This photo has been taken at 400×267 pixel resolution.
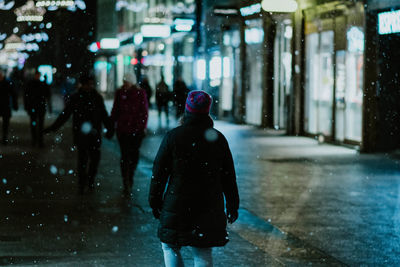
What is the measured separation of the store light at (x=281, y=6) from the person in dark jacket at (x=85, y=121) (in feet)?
32.8

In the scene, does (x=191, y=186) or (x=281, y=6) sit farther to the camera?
(x=281, y=6)

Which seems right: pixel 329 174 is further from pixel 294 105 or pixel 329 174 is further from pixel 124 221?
pixel 294 105

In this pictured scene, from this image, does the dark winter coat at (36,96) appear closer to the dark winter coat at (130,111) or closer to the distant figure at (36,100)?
the distant figure at (36,100)

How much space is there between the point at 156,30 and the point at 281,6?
8902 mm

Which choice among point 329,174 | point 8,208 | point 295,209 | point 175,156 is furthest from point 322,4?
point 175,156

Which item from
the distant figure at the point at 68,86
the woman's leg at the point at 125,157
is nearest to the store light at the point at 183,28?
the woman's leg at the point at 125,157

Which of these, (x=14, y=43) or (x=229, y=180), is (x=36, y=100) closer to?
(x=229, y=180)

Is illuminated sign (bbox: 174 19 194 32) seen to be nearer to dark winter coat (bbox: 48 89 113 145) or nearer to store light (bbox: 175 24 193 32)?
store light (bbox: 175 24 193 32)

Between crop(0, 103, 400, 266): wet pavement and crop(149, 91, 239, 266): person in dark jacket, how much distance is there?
221 centimetres

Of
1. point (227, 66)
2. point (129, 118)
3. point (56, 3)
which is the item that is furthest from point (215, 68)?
point (129, 118)

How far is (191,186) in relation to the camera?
5398 millimetres

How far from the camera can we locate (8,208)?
424 inches

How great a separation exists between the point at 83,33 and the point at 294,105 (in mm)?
65171

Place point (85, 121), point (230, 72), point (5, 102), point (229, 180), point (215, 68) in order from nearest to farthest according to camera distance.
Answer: point (229, 180) → point (85, 121) → point (5, 102) → point (230, 72) → point (215, 68)
